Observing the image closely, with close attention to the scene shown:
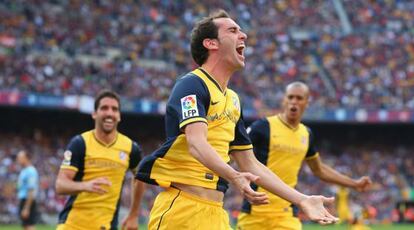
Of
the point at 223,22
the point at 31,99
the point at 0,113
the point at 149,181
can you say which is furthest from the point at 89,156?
the point at 0,113

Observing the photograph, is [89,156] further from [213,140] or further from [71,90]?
[71,90]

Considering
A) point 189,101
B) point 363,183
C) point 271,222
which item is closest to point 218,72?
point 189,101

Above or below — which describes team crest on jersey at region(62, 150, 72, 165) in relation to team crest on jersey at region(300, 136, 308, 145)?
below

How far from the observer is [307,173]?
1407 inches

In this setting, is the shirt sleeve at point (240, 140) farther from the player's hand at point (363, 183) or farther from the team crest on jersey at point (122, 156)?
the player's hand at point (363, 183)

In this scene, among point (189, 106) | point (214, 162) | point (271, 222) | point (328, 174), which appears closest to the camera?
point (214, 162)

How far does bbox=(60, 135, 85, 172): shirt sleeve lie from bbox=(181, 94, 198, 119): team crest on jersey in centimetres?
334

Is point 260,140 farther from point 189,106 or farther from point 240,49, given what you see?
point 189,106

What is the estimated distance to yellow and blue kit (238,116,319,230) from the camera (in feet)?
30.1

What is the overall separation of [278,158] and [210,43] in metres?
3.95

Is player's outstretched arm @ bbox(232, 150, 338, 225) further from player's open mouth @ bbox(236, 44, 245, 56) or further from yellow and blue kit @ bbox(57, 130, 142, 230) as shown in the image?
yellow and blue kit @ bbox(57, 130, 142, 230)

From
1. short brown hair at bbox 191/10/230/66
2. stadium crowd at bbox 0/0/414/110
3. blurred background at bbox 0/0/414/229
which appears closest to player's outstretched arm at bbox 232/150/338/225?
short brown hair at bbox 191/10/230/66

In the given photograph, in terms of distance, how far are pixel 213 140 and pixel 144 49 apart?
31.3 metres

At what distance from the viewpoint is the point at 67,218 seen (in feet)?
27.7
